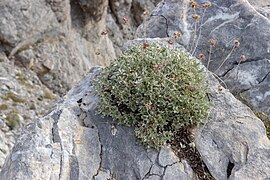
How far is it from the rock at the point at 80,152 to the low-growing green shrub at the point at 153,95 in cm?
21

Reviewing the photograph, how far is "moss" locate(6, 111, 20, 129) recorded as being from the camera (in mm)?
12336

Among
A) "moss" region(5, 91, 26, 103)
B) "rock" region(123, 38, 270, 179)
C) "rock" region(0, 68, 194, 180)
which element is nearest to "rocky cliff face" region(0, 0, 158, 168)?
"moss" region(5, 91, 26, 103)

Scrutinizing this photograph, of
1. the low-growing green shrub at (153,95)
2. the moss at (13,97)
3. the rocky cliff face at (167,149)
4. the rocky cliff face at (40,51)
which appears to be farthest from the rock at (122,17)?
the low-growing green shrub at (153,95)

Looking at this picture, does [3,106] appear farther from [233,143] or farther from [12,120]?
[233,143]

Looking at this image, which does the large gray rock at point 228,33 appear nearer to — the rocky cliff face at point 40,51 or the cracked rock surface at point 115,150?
the cracked rock surface at point 115,150

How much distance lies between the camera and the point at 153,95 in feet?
17.8

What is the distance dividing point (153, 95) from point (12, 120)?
26.7ft

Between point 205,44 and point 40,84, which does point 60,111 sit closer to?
point 205,44

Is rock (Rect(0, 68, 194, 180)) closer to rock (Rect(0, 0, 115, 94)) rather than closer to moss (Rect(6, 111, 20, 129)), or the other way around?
moss (Rect(6, 111, 20, 129))

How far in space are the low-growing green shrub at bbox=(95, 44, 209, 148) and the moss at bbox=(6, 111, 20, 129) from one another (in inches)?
285

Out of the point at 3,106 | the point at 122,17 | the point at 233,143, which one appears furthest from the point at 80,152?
the point at 122,17

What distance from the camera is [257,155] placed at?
5.46m

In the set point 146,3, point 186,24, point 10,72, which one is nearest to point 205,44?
point 186,24

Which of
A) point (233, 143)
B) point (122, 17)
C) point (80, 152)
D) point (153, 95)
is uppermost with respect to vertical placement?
point (153, 95)
